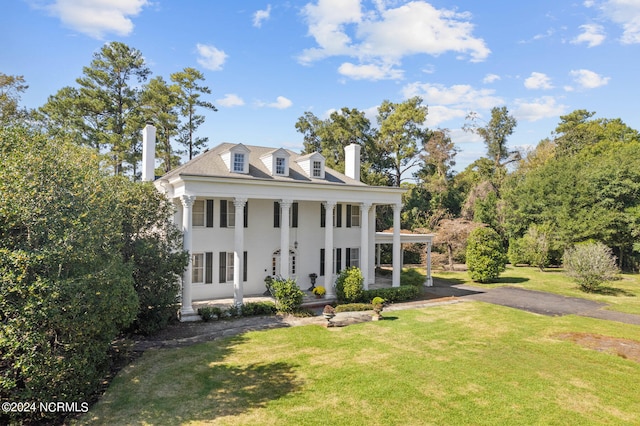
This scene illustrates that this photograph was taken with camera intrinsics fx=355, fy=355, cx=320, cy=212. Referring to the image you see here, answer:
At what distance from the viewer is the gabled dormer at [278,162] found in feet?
67.6

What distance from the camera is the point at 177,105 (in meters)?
39.6

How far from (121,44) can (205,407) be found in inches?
1500

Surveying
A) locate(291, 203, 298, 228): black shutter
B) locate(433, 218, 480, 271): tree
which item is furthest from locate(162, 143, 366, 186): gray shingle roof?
locate(433, 218, 480, 271): tree

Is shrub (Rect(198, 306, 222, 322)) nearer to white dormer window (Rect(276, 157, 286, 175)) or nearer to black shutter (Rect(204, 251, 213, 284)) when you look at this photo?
black shutter (Rect(204, 251, 213, 284))

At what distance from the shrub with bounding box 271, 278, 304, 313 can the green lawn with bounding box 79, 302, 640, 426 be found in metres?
2.37

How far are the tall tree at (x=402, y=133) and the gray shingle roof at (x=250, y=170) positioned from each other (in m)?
22.4

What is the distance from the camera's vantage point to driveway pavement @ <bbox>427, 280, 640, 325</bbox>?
20.2 m

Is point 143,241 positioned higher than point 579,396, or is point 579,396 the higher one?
point 143,241

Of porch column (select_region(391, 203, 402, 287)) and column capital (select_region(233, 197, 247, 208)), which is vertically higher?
column capital (select_region(233, 197, 247, 208))

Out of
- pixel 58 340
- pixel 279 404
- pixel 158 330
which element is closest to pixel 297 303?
pixel 158 330

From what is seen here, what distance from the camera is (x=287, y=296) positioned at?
1855 cm

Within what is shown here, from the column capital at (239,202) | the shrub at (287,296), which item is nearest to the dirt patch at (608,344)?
the shrub at (287,296)

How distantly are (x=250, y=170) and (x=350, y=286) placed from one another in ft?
29.2

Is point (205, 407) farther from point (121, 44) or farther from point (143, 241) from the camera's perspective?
point (121, 44)
